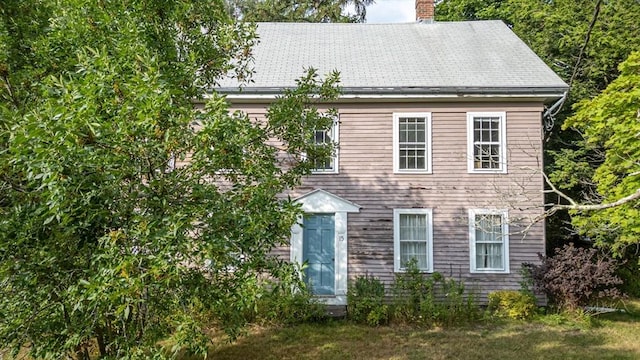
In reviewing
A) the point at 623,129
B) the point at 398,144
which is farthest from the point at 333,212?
the point at 623,129

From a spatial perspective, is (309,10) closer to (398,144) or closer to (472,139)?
(398,144)

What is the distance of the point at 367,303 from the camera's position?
9.98 meters

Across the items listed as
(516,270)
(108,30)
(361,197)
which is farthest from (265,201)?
(516,270)

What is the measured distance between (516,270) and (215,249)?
9.56 metres

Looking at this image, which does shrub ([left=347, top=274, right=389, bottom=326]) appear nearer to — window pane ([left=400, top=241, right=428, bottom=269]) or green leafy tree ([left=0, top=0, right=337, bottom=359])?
window pane ([left=400, top=241, right=428, bottom=269])

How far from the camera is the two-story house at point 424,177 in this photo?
11.2m

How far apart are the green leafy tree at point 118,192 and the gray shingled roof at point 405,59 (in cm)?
646

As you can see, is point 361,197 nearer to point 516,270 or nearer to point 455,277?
point 455,277

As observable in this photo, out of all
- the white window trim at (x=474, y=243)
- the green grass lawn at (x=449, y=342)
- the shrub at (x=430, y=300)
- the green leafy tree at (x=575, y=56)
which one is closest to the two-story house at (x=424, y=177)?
the white window trim at (x=474, y=243)

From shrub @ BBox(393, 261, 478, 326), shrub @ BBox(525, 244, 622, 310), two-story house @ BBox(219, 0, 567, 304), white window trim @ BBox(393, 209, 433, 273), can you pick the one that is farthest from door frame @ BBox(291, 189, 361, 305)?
shrub @ BBox(525, 244, 622, 310)

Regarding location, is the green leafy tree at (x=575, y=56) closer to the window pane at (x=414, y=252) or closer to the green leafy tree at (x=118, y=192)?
the window pane at (x=414, y=252)

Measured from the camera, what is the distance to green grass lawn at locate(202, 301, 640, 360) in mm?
7754

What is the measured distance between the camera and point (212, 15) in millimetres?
5336

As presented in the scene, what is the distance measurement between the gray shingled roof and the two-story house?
0.22ft
